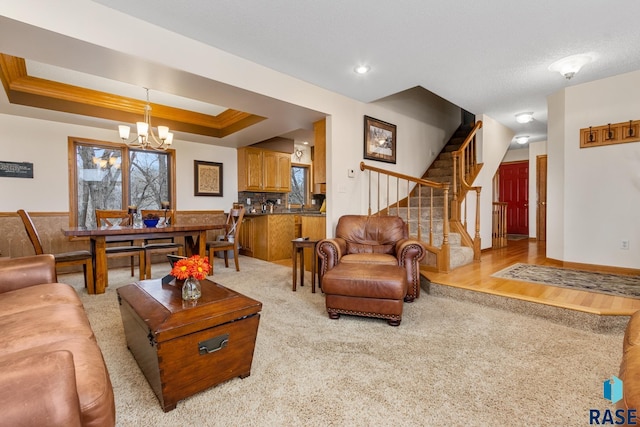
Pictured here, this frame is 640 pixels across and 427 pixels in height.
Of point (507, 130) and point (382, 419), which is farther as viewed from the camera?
point (507, 130)

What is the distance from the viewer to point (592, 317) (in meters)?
2.35

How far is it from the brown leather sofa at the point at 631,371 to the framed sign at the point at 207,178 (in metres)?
5.92

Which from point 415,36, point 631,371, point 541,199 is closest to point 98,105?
point 415,36

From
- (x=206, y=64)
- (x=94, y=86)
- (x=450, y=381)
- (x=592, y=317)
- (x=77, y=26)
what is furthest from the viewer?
(x=94, y=86)

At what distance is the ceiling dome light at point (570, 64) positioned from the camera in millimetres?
3088

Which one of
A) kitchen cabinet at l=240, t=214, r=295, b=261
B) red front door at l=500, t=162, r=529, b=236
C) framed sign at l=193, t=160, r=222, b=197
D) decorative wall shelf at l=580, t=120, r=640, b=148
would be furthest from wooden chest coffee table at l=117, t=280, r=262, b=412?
red front door at l=500, t=162, r=529, b=236

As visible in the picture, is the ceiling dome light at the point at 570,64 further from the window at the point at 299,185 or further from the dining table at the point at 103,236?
the window at the point at 299,185

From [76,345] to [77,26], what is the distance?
2.24 meters

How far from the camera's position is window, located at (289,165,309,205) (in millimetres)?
7285

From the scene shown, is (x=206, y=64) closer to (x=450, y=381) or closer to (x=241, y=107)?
(x=241, y=107)

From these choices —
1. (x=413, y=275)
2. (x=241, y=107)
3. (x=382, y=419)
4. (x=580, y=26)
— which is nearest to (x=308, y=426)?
(x=382, y=419)

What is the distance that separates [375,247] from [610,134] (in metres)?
3.21

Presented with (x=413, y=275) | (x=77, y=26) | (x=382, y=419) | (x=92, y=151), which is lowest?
(x=382, y=419)

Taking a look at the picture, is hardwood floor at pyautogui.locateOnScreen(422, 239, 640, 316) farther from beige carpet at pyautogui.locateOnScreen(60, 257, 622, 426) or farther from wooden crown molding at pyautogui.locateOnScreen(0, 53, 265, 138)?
wooden crown molding at pyautogui.locateOnScreen(0, 53, 265, 138)
